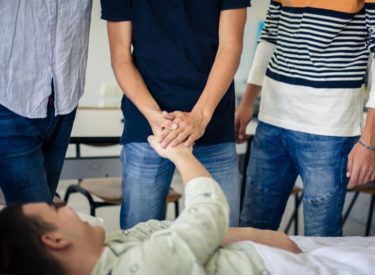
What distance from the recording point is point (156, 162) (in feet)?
4.90

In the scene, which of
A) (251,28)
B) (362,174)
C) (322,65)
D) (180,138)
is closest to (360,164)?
(362,174)

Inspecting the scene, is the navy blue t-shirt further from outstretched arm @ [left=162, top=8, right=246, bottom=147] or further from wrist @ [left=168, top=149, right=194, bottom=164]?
wrist @ [left=168, top=149, right=194, bottom=164]

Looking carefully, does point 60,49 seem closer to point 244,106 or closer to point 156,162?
point 156,162

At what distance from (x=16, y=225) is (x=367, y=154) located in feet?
3.35

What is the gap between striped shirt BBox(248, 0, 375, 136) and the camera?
1.53m

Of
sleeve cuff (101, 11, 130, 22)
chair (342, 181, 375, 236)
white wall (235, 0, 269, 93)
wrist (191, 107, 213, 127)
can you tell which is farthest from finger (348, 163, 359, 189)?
white wall (235, 0, 269, 93)

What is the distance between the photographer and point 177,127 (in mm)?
1340

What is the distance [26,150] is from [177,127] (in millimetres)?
431

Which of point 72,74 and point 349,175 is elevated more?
point 72,74

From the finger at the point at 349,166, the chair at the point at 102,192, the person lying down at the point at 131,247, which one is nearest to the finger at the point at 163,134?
the person lying down at the point at 131,247

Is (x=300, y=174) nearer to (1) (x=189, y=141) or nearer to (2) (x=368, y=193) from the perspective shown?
(1) (x=189, y=141)

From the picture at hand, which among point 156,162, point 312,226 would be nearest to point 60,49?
point 156,162

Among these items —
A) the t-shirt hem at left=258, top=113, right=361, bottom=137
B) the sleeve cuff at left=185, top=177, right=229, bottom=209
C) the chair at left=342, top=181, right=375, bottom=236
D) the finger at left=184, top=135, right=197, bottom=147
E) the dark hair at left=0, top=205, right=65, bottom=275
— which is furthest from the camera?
the chair at left=342, top=181, right=375, bottom=236

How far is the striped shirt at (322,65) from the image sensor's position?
5.03 ft
